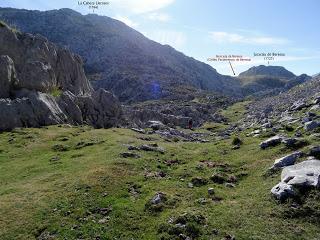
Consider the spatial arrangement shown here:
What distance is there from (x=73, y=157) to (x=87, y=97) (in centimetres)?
4207

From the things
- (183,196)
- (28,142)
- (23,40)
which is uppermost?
(23,40)

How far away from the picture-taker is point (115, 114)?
9950 cm

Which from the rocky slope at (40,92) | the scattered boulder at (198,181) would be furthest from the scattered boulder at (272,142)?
the rocky slope at (40,92)

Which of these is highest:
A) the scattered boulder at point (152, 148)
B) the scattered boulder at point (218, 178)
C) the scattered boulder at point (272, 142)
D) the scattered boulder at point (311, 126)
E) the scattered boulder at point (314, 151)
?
the scattered boulder at point (311, 126)

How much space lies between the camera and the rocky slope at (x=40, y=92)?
78.9 metres

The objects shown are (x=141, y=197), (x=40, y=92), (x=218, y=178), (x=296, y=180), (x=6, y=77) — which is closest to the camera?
(x=296, y=180)

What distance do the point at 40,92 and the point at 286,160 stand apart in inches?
2435

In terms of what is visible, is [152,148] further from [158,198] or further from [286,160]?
[158,198]

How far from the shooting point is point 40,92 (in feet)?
285

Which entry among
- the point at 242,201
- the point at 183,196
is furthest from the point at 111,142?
the point at 242,201

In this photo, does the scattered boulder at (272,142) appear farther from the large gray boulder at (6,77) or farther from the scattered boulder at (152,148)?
the large gray boulder at (6,77)

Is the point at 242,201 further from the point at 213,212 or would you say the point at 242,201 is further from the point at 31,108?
the point at 31,108

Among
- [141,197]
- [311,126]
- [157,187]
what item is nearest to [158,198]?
[141,197]

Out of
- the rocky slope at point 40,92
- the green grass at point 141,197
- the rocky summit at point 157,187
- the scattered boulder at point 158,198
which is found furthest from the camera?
the rocky slope at point 40,92
